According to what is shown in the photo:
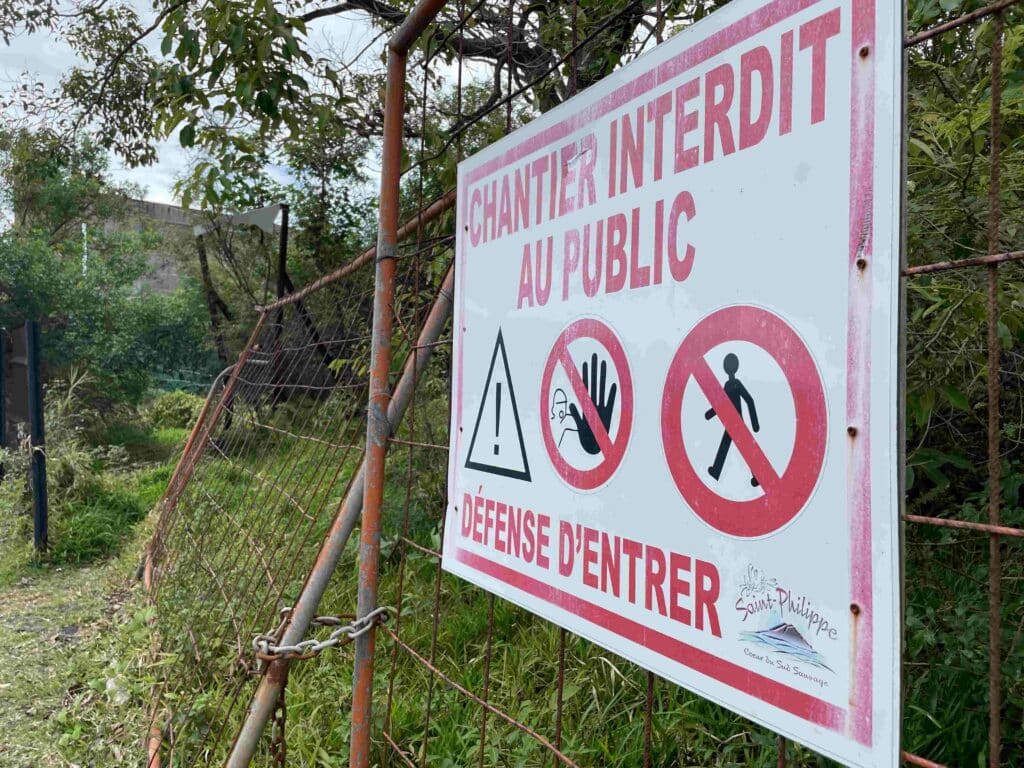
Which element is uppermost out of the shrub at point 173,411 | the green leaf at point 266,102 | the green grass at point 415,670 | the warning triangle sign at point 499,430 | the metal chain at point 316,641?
the green leaf at point 266,102

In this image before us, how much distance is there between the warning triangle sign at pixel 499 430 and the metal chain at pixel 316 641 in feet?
1.68

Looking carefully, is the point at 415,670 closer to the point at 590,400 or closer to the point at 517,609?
the point at 517,609

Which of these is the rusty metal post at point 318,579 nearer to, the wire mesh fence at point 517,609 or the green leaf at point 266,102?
the wire mesh fence at point 517,609

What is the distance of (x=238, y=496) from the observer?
13.0 feet

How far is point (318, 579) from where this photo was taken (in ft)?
6.36

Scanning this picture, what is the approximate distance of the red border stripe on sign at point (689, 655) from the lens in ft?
2.73

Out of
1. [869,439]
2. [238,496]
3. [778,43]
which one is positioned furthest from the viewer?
[238,496]

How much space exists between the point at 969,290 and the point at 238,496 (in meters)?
3.49

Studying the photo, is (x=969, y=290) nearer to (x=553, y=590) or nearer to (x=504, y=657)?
(x=553, y=590)

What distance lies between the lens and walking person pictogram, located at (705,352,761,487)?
92 centimetres

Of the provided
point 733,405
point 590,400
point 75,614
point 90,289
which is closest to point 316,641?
point 590,400

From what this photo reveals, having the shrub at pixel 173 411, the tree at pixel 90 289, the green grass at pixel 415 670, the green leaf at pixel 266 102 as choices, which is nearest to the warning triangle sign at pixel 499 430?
the green grass at pixel 415 670

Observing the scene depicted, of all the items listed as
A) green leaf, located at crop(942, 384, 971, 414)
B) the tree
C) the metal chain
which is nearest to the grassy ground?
the metal chain

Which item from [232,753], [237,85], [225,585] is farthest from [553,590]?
[237,85]
